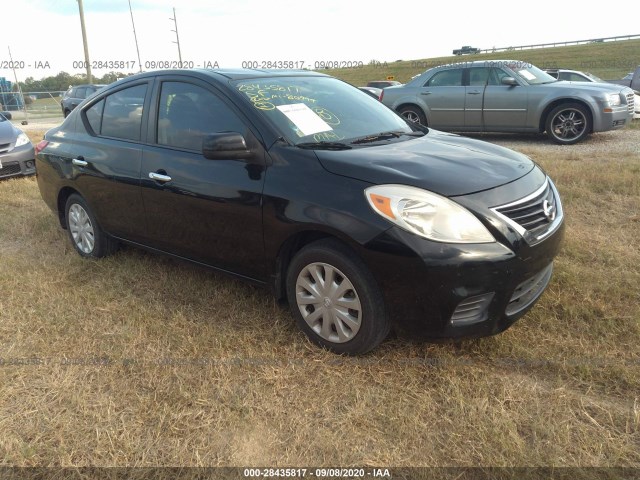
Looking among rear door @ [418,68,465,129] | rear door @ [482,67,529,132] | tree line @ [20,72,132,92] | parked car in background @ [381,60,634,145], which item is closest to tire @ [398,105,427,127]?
parked car in background @ [381,60,634,145]

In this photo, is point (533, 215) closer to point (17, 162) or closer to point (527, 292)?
point (527, 292)

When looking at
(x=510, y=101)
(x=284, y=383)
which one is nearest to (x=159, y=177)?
(x=284, y=383)

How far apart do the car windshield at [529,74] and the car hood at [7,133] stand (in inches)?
338

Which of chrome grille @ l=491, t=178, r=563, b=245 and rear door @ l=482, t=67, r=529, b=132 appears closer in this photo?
chrome grille @ l=491, t=178, r=563, b=245

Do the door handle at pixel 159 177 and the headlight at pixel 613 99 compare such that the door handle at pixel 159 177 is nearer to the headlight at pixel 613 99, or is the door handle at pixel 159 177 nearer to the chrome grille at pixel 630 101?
the headlight at pixel 613 99

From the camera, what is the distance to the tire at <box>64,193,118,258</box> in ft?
13.9

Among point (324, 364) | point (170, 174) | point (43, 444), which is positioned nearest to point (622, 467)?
point (324, 364)

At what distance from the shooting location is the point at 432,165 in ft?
8.95

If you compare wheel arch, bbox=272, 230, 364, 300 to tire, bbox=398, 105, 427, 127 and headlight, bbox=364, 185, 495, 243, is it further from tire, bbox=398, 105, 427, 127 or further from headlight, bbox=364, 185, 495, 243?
tire, bbox=398, 105, 427, 127

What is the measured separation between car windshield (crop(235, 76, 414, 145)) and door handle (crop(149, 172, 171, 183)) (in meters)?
0.75

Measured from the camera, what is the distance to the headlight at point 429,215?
94.4 inches

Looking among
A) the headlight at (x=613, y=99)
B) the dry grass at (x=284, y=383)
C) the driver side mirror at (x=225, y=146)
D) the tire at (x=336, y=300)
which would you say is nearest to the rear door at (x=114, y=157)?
the dry grass at (x=284, y=383)

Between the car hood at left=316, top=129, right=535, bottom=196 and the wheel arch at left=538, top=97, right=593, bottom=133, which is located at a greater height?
the car hood at left=316, top=129, right=535, bottom=196

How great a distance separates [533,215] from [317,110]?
58.7 inches
